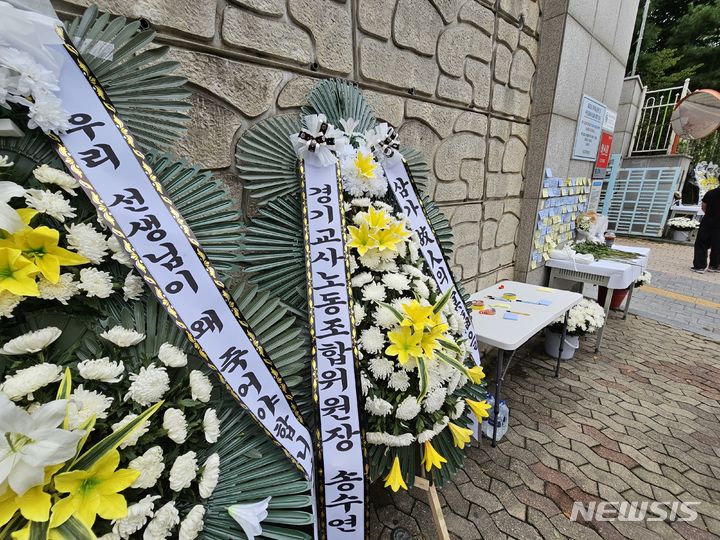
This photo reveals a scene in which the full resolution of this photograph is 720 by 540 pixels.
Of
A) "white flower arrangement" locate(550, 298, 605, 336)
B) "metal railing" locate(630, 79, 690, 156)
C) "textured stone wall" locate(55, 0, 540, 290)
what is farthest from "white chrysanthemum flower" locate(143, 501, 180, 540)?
"metal railing" locate(630, 79, 690, 156)

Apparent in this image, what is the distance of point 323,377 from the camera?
1.12m

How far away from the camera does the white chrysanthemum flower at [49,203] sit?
720mm

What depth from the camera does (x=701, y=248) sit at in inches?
266

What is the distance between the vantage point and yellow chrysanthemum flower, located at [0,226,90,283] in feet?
2.25

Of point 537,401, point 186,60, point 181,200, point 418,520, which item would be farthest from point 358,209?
point 537,401

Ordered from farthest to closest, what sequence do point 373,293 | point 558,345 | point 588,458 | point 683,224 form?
point 683,224 < point 558,345 < point 588,458 < point 373,293

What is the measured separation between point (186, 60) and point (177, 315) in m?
0.87

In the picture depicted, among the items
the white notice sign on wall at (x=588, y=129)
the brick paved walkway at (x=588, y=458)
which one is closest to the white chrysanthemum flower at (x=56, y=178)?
the brick paved walkway at (x=588, y=458)

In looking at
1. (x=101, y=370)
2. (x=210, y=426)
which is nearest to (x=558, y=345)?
(x=210, y=426)

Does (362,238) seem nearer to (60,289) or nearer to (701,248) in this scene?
(60,289)

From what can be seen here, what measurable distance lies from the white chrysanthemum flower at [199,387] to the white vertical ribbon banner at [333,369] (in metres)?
0.35

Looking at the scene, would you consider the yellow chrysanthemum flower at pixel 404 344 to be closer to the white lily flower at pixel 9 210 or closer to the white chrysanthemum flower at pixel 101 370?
the white chrysanthemum flower at pixel 101 370

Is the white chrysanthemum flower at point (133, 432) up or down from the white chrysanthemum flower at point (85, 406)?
down

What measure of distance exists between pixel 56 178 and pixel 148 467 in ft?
2.16
